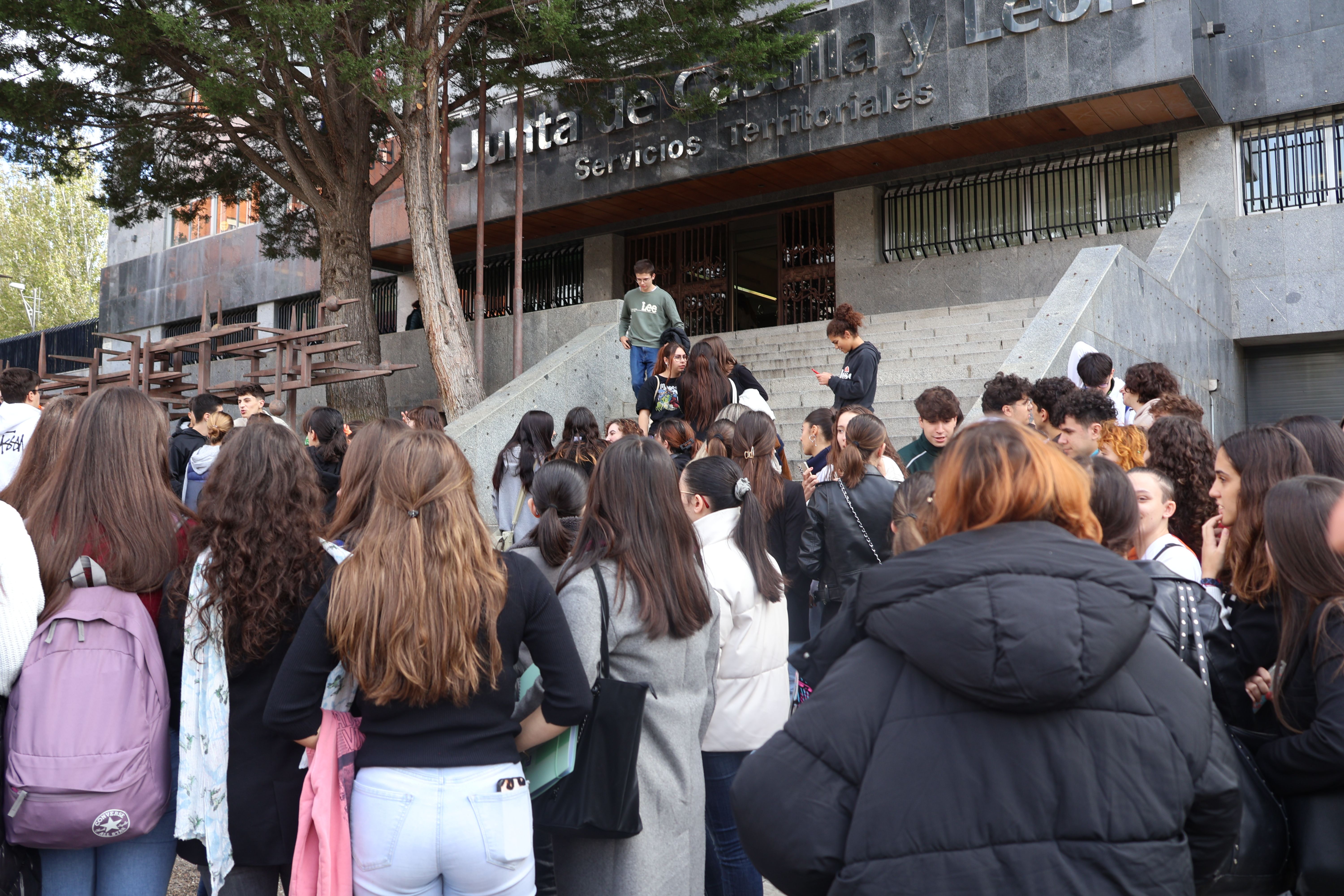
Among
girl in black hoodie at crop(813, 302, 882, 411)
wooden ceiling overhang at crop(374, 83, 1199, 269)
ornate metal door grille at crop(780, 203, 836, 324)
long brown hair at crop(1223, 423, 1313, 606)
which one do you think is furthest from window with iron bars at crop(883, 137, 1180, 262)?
long brown hair at crop(1223, 423, 1313, 606)

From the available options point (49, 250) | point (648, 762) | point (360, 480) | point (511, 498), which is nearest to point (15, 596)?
point (360, 480)

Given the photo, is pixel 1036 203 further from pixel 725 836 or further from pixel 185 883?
pixel 185 883

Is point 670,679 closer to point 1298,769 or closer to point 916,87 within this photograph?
point 1298,769

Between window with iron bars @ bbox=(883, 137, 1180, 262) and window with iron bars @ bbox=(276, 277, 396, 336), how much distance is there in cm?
1086

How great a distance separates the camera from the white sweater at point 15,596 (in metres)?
2.68

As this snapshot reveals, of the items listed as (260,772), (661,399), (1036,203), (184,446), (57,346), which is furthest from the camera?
(57,346)

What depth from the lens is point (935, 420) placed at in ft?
20.2

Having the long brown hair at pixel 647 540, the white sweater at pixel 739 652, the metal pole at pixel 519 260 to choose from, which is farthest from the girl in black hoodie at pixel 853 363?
the metal pole at pixel 519 260

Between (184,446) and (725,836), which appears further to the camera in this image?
(184,446)

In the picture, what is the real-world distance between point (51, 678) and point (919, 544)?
239cm

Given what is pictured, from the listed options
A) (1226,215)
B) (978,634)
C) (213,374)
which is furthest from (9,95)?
(1226,215)

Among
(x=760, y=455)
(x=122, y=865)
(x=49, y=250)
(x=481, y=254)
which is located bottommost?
(x=122, y=865)

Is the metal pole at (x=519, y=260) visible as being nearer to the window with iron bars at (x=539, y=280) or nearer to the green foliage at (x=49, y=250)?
the window with iron bars at (x=539, y=280)

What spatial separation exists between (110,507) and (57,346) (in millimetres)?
31372
